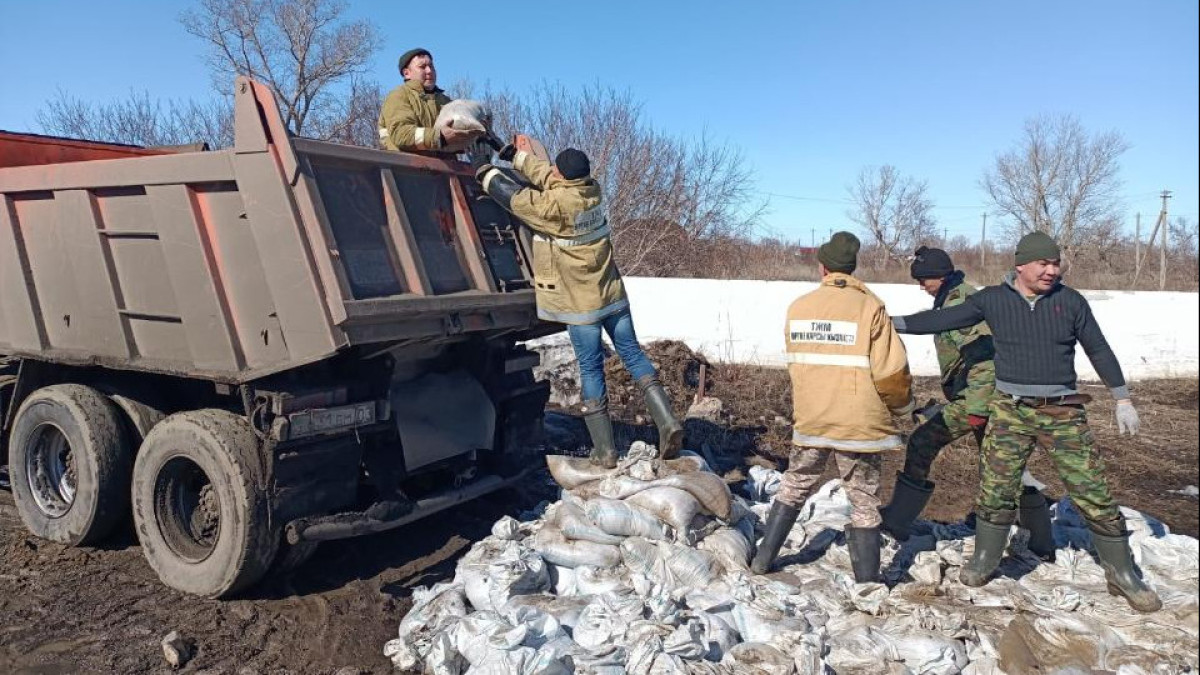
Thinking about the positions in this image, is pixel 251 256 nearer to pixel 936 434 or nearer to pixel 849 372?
pixel 849 372

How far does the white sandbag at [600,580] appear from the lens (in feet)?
13.0

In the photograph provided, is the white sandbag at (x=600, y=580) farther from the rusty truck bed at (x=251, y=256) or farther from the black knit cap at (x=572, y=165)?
the black knit cap at (x=572, y=165)

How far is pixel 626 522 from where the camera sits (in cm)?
422

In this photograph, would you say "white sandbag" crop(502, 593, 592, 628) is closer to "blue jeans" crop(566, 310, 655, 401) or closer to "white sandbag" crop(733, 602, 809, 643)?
"white sandbag" crop(733, 602, 809, 643)

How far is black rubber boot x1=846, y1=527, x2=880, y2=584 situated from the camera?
413cm

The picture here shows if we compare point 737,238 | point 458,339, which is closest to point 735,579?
point 458,339

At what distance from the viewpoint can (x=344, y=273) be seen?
3.75 m

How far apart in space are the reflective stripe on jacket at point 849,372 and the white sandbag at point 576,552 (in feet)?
3.47

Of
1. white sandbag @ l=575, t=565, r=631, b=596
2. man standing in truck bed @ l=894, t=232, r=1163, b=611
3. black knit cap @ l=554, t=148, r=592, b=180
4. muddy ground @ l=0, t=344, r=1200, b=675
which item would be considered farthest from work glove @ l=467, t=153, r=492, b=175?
man standing in truck bed @ l=894, t=232, r=1163, b=611

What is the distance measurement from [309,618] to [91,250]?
7.61 feet

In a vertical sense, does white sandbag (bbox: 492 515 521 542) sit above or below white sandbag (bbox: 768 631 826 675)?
above

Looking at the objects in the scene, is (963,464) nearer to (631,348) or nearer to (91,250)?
(631,348)

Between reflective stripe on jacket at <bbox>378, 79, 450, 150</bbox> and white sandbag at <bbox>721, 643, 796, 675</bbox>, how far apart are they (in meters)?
3.01

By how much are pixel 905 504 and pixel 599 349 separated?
1.89 metres
